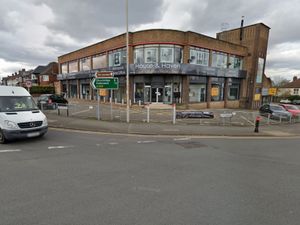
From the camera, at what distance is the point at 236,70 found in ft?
94.5

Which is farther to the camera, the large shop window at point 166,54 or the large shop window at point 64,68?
the large shop window at point 64,68

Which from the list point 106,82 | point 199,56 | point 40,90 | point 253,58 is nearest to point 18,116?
point 106,82

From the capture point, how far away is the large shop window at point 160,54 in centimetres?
2144

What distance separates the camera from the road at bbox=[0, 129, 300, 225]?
2949 mm

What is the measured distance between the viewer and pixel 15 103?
781 centimetres

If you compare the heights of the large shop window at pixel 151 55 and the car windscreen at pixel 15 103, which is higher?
the large shop window at pixel 151 55

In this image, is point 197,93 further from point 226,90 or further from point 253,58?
point 253,58

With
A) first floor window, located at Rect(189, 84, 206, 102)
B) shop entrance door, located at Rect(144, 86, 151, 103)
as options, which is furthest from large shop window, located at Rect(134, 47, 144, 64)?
first floor window, located at Rect(189, 84, 206, 102)

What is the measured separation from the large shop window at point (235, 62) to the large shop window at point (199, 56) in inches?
229

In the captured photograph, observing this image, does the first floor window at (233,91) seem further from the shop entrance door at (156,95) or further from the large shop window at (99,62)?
the large shop window at (99,62)

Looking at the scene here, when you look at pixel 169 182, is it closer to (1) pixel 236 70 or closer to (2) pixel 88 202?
(2) pixel 88 202

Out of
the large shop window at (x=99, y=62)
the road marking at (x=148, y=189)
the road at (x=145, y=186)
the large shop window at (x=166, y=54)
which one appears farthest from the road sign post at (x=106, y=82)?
the large shop window at (x=99, y=62)

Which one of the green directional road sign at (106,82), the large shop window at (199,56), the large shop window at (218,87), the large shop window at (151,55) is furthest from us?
the large shop window at (218,87)

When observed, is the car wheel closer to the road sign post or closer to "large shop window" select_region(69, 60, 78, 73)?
the road sign post
